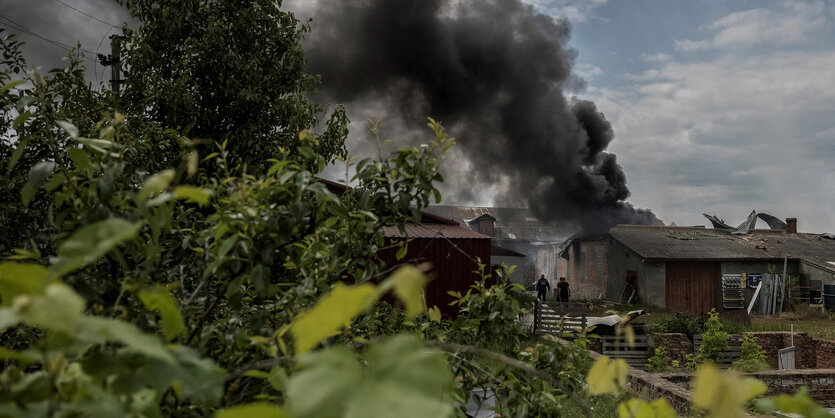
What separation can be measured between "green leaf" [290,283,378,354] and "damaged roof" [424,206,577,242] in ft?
132

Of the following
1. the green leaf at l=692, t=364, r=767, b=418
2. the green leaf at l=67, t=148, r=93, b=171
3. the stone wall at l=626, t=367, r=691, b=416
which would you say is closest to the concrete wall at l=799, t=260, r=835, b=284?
the stone wall at l=626, t=367, r=691, b=416

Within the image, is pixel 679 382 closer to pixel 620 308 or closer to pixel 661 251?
pixel 620 308

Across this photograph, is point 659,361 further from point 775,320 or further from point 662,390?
point 775,320

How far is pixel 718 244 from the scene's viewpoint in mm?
23906

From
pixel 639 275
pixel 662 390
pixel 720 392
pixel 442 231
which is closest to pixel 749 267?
pixel 639 275

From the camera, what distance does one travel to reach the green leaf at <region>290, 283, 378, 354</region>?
0.37 metres

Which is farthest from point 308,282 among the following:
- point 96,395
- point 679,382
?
point 679,382

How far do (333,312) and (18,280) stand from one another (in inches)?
11.5

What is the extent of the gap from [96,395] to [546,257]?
39.2 meters

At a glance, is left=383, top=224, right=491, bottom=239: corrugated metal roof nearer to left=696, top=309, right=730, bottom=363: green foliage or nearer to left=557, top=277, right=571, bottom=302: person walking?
left=696, top=309, right=730, bottom=363: green foliage

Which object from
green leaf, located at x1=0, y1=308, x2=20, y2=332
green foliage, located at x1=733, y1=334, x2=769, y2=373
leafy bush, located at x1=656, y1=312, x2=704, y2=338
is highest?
green leaf, located at x1=0, y1=308, x2=20, y2=332

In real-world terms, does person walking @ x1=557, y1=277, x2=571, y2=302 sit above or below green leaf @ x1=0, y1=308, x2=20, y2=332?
above

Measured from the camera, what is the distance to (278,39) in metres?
9.12

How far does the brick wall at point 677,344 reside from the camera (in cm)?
1178
